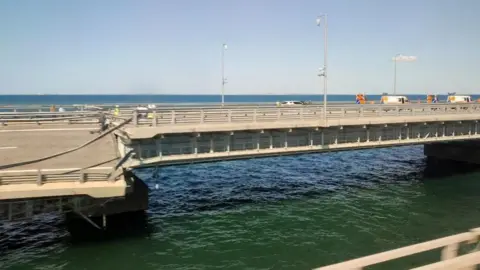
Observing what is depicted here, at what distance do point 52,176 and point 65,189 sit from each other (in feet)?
2.91

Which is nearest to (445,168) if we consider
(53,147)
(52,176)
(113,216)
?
(113,216)

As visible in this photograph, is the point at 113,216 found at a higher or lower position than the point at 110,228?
higher

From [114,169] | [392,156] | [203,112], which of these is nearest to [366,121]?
[203,112]

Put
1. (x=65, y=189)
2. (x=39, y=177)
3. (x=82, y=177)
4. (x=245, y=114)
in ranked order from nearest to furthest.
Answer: (x=39, y=177) < (x=65, y=189) < (x=82, y=177) < (x=245, y=114)

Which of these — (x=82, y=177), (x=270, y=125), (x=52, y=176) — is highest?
(x=270, y=125)

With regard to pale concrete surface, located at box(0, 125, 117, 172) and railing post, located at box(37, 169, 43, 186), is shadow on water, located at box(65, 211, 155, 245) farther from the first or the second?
railing post, located at box(37, 169, 43, 186)

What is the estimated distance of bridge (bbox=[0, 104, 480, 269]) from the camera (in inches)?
657

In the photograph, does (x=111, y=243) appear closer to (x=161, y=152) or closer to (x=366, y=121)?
(x=161, y=152)

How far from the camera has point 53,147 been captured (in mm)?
21609

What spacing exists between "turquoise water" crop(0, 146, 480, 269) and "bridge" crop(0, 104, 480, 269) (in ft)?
7.67

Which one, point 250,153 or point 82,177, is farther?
point 250,153

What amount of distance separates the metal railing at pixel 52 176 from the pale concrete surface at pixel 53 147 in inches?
52.4

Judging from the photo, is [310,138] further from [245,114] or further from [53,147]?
[53,147]

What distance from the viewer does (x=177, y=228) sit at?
21.4 meters
